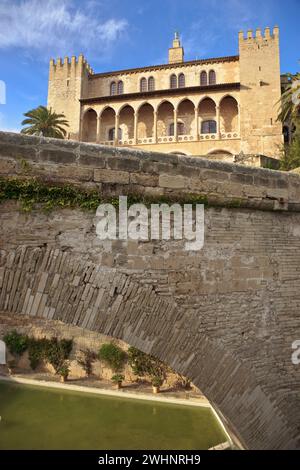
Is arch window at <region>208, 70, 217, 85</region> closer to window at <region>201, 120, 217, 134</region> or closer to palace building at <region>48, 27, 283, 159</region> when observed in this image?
palace building at <region>48, 27, 283, 159</region>

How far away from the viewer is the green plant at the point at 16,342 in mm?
18219

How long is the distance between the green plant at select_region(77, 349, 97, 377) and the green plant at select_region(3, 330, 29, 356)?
3.38 m

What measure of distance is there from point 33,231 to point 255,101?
31.8m

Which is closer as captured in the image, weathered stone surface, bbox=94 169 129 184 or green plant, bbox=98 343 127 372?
weathered stone surface, bbox=94 169 129 184

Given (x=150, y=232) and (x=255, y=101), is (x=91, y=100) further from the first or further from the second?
(x=150, y=232)

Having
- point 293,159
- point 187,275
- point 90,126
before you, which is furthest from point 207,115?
point 187,275

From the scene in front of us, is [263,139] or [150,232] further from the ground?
[263,139]

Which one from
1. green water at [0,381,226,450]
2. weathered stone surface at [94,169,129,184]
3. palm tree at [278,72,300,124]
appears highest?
palm tree at [278,72,300,124]

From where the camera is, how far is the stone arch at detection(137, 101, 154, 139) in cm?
3431

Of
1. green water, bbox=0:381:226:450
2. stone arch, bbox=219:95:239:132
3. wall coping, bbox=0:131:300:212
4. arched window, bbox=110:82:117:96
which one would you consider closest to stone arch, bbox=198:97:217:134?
stone arch, bbox=219:95:239:132
